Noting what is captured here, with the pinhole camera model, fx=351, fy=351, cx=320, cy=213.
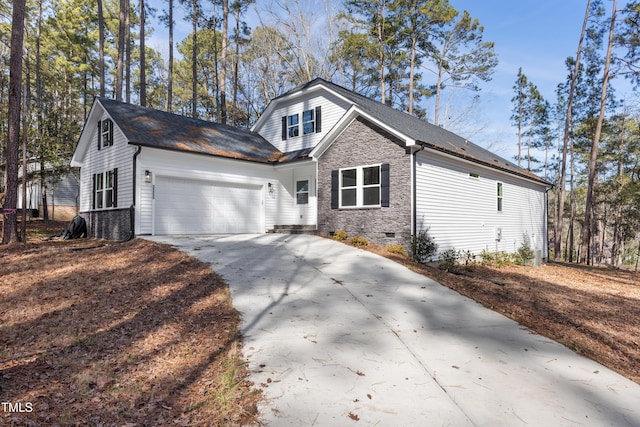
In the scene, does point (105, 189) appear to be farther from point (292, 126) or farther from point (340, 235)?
point (340, 235)

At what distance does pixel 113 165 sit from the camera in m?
13.0

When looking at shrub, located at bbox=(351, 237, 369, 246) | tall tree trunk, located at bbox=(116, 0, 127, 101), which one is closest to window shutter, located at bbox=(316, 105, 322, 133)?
shrub, located at bbox=(351, 237, 369, 246)

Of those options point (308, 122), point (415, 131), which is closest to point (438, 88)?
point (308, 122)

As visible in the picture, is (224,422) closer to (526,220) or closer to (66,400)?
(66,400)

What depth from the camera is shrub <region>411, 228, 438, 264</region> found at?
1034 centimetres

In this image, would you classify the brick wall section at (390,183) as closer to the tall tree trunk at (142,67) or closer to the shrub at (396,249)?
the shrub at (396,249)

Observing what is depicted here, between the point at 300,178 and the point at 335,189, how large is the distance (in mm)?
3300

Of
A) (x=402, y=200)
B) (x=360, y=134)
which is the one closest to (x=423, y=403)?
(x=402, y=200)

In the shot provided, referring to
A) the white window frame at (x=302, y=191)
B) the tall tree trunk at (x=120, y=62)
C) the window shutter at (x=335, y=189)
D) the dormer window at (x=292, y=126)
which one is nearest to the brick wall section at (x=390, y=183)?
the window shutter at (x=335, y=189)

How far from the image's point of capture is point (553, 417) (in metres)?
2.68

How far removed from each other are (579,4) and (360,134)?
17.0m

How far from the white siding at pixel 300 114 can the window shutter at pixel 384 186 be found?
3.75m

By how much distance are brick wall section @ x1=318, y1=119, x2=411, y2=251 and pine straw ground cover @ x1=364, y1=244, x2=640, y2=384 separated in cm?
123

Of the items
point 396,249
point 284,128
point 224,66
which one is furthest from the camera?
point 224,66
